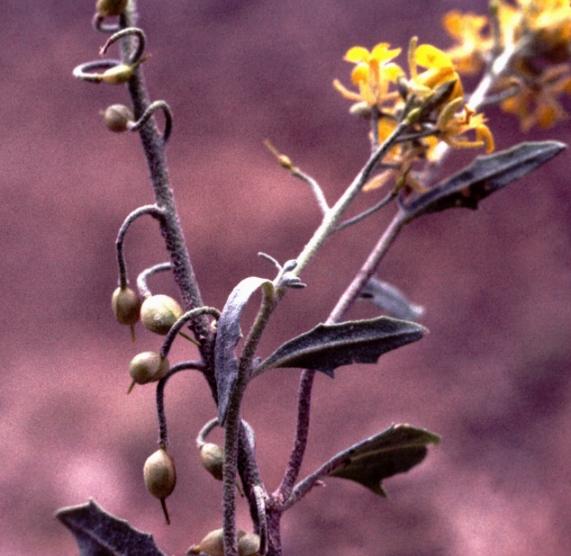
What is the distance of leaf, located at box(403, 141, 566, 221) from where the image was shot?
561 millimetres

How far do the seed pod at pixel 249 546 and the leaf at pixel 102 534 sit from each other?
0.18 ft

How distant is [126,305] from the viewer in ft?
1.43

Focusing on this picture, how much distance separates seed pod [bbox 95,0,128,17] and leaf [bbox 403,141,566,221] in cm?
27

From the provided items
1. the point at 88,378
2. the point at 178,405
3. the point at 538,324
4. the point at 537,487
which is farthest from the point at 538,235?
the point at 88,378

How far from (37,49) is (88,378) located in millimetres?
841

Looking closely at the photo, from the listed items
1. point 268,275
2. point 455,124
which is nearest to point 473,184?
point 455,124

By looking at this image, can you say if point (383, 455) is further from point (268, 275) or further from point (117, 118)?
point (268, 275)

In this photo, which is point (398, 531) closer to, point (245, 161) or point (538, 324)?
point (538, 324)

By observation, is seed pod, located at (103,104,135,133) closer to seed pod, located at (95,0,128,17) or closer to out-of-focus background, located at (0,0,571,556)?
seed pod, located at (95,0,128,17)

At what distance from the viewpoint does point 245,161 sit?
1679mm

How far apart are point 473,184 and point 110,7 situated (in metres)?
0.31

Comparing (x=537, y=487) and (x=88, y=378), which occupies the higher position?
(x=88, y=378)

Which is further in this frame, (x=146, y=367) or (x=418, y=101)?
(x=418, y=101)

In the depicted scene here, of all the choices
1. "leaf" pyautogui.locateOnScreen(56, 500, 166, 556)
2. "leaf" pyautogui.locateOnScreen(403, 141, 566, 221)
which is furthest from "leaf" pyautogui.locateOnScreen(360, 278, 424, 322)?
"leaf" pyautogui.locateOnScreen(56, 500, 166, 556)
